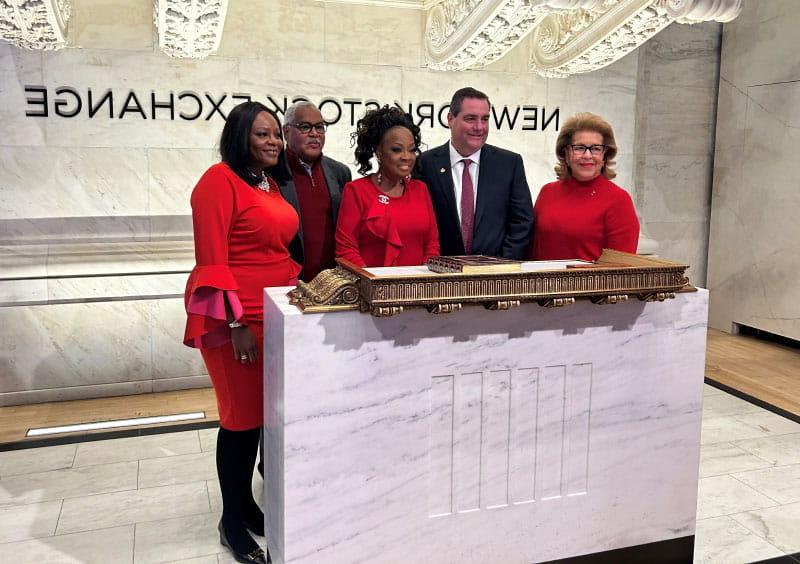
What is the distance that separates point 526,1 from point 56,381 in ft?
12.7

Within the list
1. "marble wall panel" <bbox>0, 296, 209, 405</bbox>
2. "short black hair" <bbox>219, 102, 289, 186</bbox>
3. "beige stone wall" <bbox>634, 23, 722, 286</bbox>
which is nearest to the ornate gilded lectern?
"short black hair" <bbox>219, 102, 289, 186</bbox>

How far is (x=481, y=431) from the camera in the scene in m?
2.43

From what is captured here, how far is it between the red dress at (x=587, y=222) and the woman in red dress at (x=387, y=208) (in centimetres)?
54

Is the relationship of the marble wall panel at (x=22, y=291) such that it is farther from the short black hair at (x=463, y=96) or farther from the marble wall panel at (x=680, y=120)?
the marble wall panel at (x=680, y=120)

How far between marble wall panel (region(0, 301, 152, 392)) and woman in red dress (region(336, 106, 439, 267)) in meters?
2.55

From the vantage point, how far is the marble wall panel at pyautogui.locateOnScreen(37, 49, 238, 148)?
481 cm

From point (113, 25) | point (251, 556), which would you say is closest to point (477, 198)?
point (251, 556)

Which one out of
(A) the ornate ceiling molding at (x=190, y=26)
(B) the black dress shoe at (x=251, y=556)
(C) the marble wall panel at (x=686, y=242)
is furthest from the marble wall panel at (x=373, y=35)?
(B) the black dress shoe at (x=251, y=556)

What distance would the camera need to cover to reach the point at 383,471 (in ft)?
7.61

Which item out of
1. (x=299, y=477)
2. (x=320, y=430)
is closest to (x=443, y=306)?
(x=320, y=430)

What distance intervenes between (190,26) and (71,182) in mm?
1347

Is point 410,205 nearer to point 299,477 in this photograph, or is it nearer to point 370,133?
point 370,133

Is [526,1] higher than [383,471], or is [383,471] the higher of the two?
[526,1]

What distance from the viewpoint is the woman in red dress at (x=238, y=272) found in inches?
102
